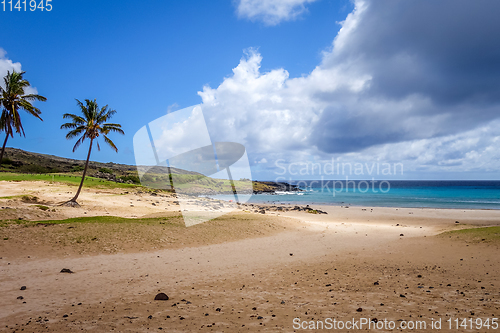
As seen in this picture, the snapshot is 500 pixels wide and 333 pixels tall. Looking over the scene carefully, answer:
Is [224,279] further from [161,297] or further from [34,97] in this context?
[34,97]

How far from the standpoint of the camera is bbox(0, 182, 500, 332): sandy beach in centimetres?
566

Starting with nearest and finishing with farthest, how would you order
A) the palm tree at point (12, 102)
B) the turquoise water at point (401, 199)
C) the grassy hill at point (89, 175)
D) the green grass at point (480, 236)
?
1. the green grass at point (480, 236)
2. the palm tree at point (12, 102)
3. the grassy hill at point (89, 175)
4. the turquoise water at point (401, 199)

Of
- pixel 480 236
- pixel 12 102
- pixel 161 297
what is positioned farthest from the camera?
pixel 12 102

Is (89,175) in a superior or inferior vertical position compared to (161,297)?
superior

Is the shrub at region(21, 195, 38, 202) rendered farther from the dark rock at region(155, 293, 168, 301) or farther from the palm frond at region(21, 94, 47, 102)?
the dark rock at region(155, 293, 168, 301)

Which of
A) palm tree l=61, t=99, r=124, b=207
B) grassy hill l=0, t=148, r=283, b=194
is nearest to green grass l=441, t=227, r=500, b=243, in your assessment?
palm tree l=61, t=99, r=124, b=207

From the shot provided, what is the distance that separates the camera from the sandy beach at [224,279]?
5660mm

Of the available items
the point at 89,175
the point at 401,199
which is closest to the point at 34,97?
the point at 89,175

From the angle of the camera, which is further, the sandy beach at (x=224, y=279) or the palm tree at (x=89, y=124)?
the palm tree at (x=89, y=124)

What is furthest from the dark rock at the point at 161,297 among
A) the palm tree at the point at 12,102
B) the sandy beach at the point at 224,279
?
the palm tree at the point at 12,102

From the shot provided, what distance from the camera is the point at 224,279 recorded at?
29.1ft

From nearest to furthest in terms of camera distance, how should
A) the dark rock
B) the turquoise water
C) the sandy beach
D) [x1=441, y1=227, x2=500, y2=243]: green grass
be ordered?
the sandy beach, the dark rock, [x1=441, y1=227, x2=500, y2=243]: green grass, the turquoise water

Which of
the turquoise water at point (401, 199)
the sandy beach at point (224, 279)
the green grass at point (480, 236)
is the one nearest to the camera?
the sandy beach at point (224, 279)

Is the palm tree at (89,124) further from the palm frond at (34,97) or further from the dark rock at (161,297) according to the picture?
the dark rock at (161,297)
